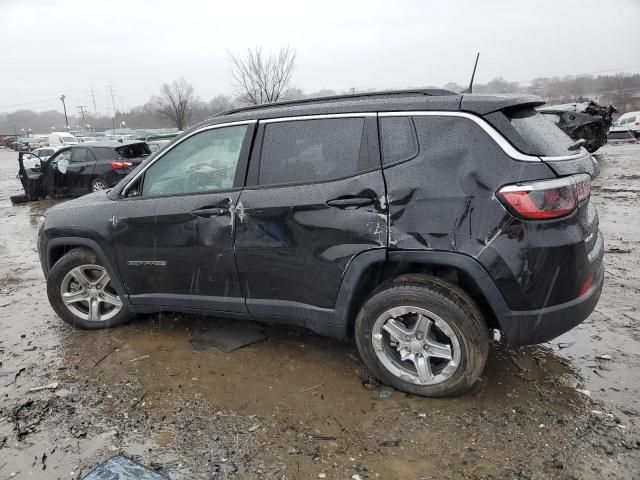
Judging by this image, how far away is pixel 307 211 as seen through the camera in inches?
115

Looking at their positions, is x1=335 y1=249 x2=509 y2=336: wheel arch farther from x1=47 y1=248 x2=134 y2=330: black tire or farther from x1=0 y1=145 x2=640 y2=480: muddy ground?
x1=47 y1=248 x2=134 y2=330: black tire

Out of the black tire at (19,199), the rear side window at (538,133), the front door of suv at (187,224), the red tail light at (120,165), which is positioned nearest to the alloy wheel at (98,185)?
the red tail light at (120,165)

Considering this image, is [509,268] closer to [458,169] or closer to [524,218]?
[524,218]

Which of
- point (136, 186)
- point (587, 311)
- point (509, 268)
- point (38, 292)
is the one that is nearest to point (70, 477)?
point (136, 186)

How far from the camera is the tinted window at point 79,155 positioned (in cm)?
1235

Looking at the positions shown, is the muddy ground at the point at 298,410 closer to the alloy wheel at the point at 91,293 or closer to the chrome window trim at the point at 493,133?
the alloy wheel at the point at 91,293

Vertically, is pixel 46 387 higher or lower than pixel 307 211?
lower

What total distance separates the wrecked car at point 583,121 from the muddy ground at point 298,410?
12.5 metres

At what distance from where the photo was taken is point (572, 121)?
48.5 ft

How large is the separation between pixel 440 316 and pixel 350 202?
855mm

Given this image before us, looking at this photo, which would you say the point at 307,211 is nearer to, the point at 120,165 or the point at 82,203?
the point at 82,203

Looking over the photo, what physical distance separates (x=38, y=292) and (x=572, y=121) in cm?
1541

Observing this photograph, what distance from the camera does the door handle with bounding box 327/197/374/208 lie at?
2777 millimetres

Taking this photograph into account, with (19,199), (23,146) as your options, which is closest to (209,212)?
(19,199)
